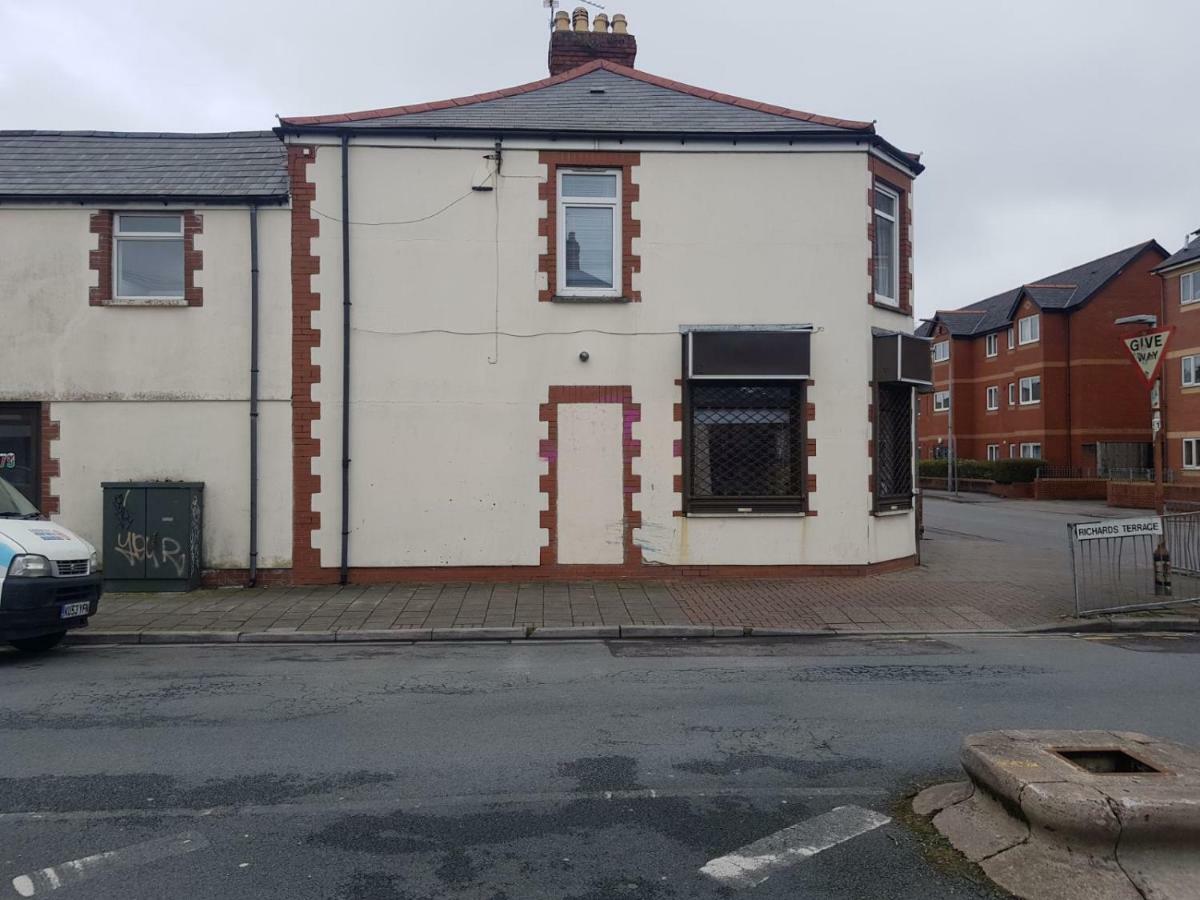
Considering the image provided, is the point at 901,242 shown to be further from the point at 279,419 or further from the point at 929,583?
the point at 279,419

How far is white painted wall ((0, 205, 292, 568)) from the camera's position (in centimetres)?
1315

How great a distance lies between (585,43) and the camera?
16.7 metres

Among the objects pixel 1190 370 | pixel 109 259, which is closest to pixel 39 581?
pixel 109 259

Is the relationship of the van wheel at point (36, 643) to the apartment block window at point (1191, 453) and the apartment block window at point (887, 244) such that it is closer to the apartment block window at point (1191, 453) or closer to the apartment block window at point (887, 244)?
the apartment block window at point (887, 244)

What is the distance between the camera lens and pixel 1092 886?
3.71 metres

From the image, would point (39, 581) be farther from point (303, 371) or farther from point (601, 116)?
point (601, 116)

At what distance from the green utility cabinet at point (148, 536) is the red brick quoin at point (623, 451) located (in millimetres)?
4841

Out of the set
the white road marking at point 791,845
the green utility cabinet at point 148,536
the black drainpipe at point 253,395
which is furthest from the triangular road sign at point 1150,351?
the green utility cabinet at point 148,536

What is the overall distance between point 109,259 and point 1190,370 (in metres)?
37.4

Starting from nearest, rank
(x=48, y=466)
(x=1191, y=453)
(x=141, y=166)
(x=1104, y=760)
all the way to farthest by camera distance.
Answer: (x=1104, y=760) < (x=48, y=466) < (x=141, y=166) < (x=1191, y=453)

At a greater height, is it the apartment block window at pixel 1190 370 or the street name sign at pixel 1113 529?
the apartment block window at pixel 1190 370

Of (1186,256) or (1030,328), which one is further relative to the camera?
(1030,328)

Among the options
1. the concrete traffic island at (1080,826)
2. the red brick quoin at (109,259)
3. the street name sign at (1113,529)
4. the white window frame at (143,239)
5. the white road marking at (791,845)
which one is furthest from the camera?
the white window frame at (143,239)

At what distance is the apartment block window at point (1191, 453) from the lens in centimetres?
3541
